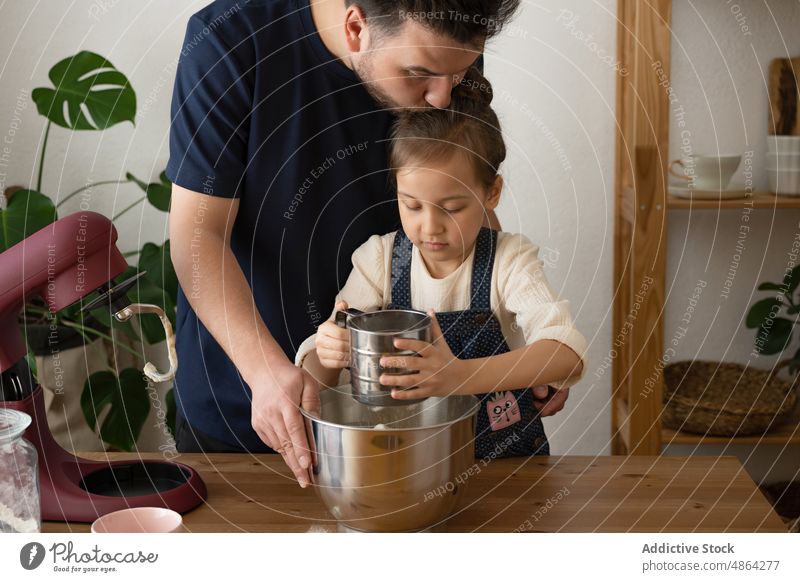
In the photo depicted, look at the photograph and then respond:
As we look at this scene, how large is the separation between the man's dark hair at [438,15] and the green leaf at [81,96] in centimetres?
42

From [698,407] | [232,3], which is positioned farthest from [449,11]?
[698,407]

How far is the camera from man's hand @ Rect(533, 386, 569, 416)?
0.64 m

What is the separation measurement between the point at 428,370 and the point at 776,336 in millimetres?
690

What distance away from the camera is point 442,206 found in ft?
1.88

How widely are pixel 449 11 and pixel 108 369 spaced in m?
0.64

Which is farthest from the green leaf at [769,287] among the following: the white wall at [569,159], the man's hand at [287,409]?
the man's hand at [287,409]

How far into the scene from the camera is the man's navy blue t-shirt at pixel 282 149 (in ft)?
1.95

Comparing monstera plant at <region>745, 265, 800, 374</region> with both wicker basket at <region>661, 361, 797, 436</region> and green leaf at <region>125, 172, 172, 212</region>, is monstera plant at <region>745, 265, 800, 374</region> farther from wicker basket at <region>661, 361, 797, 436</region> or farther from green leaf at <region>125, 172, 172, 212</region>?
green leaf at <region>125, 172, 172, 212</region>

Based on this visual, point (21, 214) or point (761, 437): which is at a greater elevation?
point (21, 214)

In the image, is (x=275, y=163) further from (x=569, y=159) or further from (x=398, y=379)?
(x=569, y=159)

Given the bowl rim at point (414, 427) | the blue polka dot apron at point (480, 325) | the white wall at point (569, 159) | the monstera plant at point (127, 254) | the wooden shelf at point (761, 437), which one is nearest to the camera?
the bowl rim at point (414, 427)

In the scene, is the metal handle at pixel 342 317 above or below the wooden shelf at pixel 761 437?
above

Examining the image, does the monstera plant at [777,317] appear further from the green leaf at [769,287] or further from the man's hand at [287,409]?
the man's hand at [287,409]

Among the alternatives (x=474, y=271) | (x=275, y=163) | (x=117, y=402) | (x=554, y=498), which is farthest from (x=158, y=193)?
(x=554, y=498)
